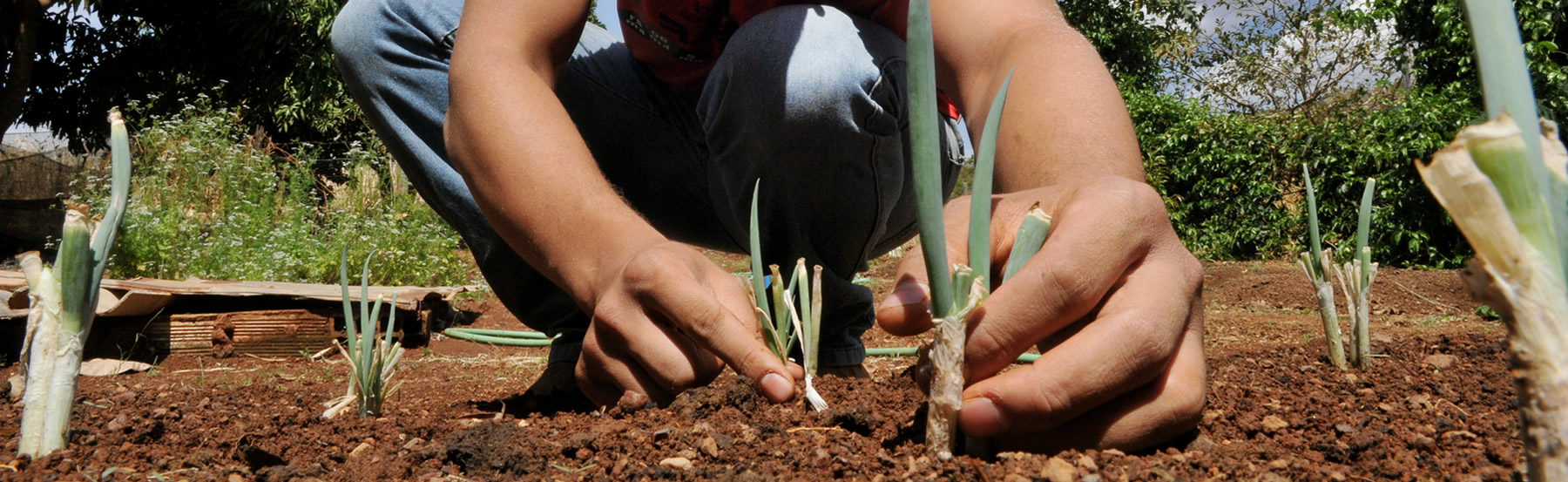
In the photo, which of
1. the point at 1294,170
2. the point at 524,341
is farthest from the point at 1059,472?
the point at 1294,170

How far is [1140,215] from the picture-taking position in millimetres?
870

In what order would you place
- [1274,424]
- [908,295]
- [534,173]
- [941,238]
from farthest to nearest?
[534,173], [1274,424], [908,295], [941,238]

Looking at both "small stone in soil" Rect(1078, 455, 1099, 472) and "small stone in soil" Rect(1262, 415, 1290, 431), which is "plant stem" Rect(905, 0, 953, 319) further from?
"small stone in soil" Rect(1262, 415, 1290, 431)

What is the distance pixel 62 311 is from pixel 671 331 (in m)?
0.65

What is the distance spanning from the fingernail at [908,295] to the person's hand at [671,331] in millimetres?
213

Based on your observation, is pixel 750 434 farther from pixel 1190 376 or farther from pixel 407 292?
pixel 407 292

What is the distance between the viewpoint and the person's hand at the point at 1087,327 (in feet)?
2.63

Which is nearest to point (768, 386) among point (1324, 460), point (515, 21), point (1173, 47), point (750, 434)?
point (750, 434)

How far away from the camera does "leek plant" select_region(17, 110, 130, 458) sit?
967 mm

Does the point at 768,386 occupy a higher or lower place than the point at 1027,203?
lower

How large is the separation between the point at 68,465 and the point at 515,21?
2.55 feet

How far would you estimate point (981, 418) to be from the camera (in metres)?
0.81

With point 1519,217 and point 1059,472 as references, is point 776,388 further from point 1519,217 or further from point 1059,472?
point 1519,217

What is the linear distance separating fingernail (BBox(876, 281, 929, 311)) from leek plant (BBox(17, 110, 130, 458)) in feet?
2.65
